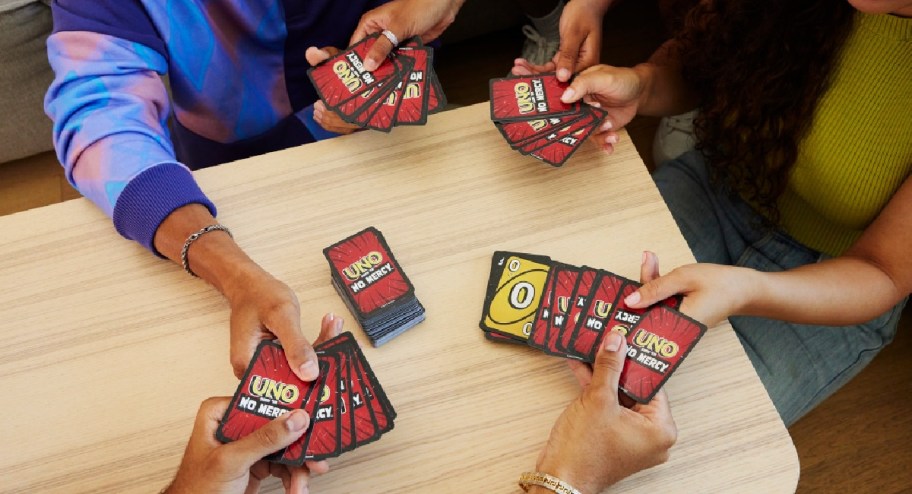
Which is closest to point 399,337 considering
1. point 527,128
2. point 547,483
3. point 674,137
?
point 547,483

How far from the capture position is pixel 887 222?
129 centimetres

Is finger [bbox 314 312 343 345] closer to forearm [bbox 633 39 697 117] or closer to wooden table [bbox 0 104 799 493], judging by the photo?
wooden table [bbox 0 104 799 493]

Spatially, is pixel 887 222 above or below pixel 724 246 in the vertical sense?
above

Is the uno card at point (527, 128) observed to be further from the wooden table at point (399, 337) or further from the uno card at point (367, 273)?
the uno card at point (367, 273)

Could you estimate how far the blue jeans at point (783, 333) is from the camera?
1493 mm

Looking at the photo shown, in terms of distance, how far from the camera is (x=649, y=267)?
113 centimetres

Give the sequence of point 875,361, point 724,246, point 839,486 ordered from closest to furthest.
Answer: point 724,246, point 839,486, point 875,361

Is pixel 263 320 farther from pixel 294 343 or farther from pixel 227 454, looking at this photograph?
pixel 227 454

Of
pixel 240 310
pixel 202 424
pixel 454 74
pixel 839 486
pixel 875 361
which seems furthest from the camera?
pixel 454 74

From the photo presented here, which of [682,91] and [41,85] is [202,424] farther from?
[41,85]

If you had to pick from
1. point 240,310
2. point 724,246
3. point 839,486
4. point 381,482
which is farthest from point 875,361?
point 240,310

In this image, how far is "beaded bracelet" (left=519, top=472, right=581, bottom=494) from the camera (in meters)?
0.98

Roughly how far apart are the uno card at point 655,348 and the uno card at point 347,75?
0.63m

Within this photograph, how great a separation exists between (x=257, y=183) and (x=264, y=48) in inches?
17.1
